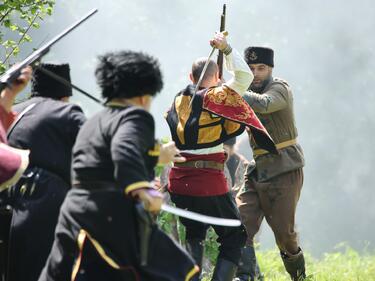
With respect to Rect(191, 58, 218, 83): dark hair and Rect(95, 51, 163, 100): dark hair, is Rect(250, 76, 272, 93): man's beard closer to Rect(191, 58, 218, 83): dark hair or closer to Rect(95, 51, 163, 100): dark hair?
Rect(191, 58, 218, 83): dark hair

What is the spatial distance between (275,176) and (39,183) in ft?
8.10

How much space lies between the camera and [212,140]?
589cm

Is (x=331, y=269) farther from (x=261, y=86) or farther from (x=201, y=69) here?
(x=201, y=69)

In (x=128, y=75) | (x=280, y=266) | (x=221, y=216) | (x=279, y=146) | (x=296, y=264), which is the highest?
(x=128, y=75)

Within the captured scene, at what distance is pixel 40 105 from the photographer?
4.92 metres

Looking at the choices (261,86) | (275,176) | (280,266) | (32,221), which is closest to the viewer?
(32,221)

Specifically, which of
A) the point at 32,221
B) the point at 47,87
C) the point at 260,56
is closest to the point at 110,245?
the point at 32,221

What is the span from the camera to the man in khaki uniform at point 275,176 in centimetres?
668

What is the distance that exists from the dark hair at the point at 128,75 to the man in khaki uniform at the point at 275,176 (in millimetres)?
2412

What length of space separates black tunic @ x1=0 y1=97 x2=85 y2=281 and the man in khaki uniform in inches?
84.9

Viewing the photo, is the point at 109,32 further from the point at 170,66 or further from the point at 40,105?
the point at 40,105

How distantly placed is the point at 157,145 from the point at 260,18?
20639 millimetres

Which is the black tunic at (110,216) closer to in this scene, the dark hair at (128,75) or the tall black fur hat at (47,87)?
the dark hair at (128,75)

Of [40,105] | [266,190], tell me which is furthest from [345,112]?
[40,105]
